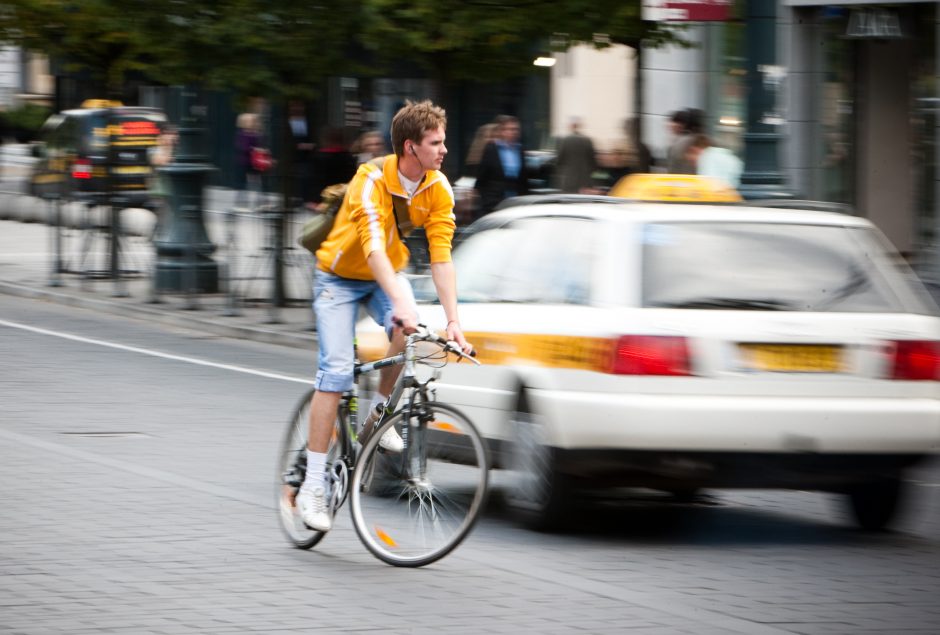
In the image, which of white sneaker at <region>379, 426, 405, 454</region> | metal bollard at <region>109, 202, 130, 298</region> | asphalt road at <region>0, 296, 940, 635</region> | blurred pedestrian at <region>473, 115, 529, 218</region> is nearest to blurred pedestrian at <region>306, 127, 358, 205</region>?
blurred pedestrian at <region>473, 115, 529, 218</region>

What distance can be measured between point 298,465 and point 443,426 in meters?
0.90

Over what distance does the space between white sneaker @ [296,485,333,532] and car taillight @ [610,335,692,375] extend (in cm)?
131

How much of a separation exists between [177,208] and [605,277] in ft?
41.6

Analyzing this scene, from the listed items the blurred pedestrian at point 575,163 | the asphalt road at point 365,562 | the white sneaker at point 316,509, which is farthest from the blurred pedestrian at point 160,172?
the white sneaker at point 316,509

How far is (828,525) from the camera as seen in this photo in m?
8.36

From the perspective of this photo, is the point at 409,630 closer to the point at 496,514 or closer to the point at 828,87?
the point at 496,514

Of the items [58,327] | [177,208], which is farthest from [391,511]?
[177,208]

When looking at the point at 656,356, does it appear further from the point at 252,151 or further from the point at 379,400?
the point at 252,151

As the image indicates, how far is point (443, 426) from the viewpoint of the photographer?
6773 millimetres

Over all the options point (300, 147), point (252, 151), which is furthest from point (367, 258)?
point (252, 151)

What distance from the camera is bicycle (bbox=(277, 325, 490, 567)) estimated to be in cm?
670

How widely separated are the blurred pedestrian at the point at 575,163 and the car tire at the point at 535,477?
11.9 m

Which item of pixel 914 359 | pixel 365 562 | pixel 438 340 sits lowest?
pixel 365 562

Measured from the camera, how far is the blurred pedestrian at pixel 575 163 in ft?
64.8
